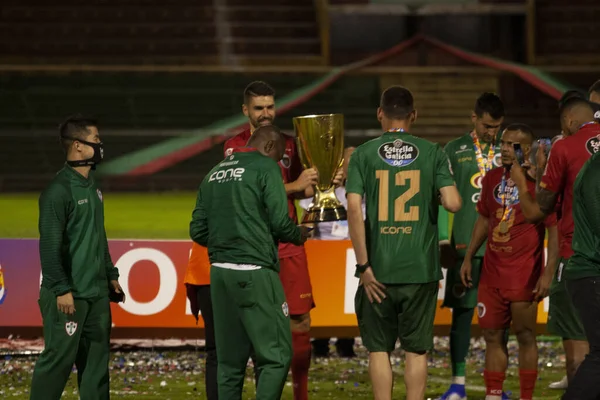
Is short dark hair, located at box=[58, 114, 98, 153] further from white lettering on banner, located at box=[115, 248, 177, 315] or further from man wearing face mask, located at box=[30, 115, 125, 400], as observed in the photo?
white lettering on banner, located at box=[115, 248, 177, 315]

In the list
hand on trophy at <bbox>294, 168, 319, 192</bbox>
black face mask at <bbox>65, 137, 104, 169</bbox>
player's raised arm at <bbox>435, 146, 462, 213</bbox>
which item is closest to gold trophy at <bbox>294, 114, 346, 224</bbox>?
hand on trophy at <bbox>294, 168, 319, 192</bbox>

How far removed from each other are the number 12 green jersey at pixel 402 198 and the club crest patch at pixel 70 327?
1713 millimetres

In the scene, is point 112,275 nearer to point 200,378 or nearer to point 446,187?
point 446,187

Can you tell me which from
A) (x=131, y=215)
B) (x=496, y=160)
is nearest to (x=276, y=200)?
(x=496, y=160)

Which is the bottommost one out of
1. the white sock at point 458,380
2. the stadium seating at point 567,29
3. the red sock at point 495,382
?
the white sock at point 458,380

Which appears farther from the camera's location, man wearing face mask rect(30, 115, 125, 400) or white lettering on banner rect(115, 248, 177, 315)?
white lettering on banner rect(115, 248, 177, 315)

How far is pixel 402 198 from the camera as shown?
589 centimetres

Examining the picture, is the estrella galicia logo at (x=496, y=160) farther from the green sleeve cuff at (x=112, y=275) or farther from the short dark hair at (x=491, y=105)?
the green sleeve cuff at (x=112, y=275)

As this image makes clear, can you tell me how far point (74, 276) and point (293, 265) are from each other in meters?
1.42

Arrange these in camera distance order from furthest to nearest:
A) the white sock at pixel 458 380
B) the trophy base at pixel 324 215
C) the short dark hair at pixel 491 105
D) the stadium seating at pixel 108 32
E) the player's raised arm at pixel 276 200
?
1. the stadium seating at pixel 108 32
2. the short dark hair at pixel 491 105
3. the white sock at pixel 458 380
4. the trophy base at pixel 324 215
5. the player's raised arm at pixel 276 200

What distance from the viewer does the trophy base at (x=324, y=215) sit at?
620 centimetres

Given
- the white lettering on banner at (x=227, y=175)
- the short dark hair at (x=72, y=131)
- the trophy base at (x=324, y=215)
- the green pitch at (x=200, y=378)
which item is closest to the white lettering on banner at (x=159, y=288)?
the green pitch at (x=200, y=378)

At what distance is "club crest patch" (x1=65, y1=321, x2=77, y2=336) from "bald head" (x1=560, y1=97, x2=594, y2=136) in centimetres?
310

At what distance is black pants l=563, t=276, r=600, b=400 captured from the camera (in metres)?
5.19
